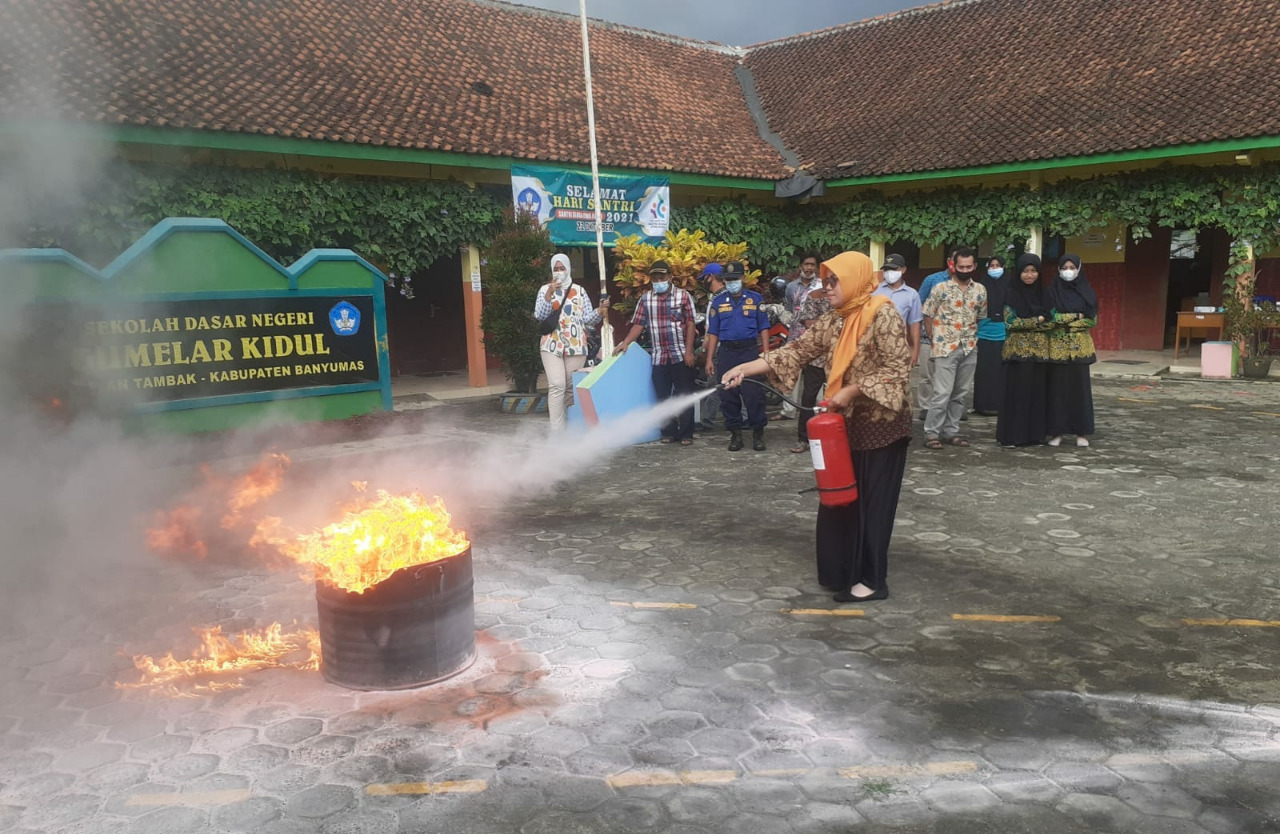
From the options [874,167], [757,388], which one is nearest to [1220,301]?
[874,167]

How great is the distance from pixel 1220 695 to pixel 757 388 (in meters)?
5.71

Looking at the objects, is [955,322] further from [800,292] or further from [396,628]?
[396,628]

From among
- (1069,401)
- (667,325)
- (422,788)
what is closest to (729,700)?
(422,788)

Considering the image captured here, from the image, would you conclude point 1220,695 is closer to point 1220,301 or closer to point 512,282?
point 512,282

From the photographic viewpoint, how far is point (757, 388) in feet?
29.8

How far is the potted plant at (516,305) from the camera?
12.8 metres

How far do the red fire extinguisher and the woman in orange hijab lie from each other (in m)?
0.16

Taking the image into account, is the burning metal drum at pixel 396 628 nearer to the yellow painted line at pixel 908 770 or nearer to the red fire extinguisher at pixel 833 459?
the yellow painted line at pixel 908 770

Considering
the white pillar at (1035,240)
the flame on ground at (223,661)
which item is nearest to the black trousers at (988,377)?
the white pillar at (1035,240)

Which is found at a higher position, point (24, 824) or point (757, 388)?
point (757, 388)

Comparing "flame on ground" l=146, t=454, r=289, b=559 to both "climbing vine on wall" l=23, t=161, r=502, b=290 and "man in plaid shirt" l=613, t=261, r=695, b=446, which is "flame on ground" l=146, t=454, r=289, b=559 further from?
"climbing vine on wall" l=23, t=161, r=502, b=290

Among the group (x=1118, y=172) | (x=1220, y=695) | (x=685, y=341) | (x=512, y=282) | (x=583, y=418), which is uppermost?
(x=1118, y=172)

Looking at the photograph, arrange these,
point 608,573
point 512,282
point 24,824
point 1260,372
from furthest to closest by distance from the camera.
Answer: point 1260,372
point 512,282
point 608,573
point 24,824

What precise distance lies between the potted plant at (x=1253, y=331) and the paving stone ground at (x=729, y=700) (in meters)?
9.25
